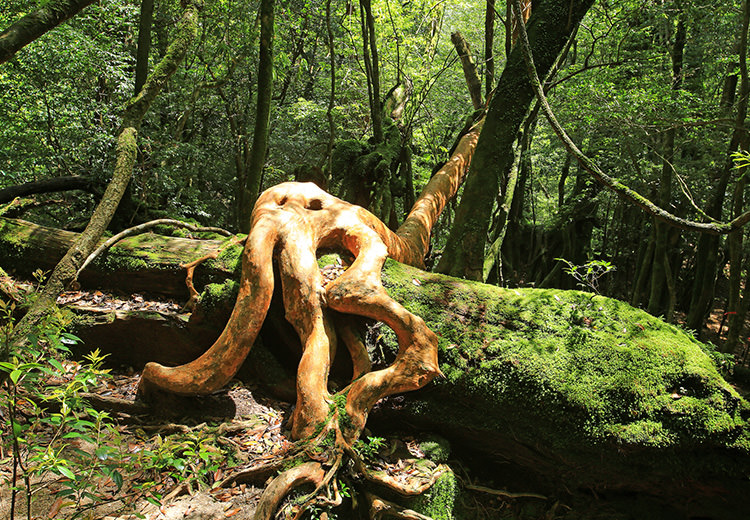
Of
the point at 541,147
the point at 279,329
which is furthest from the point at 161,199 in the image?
the point at 541,147

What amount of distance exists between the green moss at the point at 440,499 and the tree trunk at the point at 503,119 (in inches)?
91.4

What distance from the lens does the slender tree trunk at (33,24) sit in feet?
8.04

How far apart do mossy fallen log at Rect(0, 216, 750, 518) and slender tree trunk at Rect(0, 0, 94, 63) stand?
7.37 ft

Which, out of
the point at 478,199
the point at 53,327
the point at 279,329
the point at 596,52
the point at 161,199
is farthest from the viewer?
the point at 596,52

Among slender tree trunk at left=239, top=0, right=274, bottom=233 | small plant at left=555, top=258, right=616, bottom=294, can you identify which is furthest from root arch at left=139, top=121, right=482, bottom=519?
slender tree trunk at left=239, top=0, right=274, bottom=233

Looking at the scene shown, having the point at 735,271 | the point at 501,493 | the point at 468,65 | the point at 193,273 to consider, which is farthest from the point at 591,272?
the point at 468,65

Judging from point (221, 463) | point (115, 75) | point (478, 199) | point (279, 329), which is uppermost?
point (115, 75)

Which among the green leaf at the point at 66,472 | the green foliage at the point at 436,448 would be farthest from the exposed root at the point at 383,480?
the green leaf at the point at 66,472

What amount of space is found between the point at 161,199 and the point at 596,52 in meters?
11.9

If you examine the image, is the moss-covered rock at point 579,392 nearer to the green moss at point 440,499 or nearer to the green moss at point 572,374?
the green moss at point 572,374

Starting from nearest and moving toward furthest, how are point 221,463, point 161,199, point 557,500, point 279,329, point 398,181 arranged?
point 221,463 < point 557,500 < point 279,329 < point 398,181 < point 161,199

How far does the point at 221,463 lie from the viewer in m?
3.07

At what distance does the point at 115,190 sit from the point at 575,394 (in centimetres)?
384

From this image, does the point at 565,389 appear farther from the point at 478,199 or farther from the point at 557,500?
the point at 478,199
